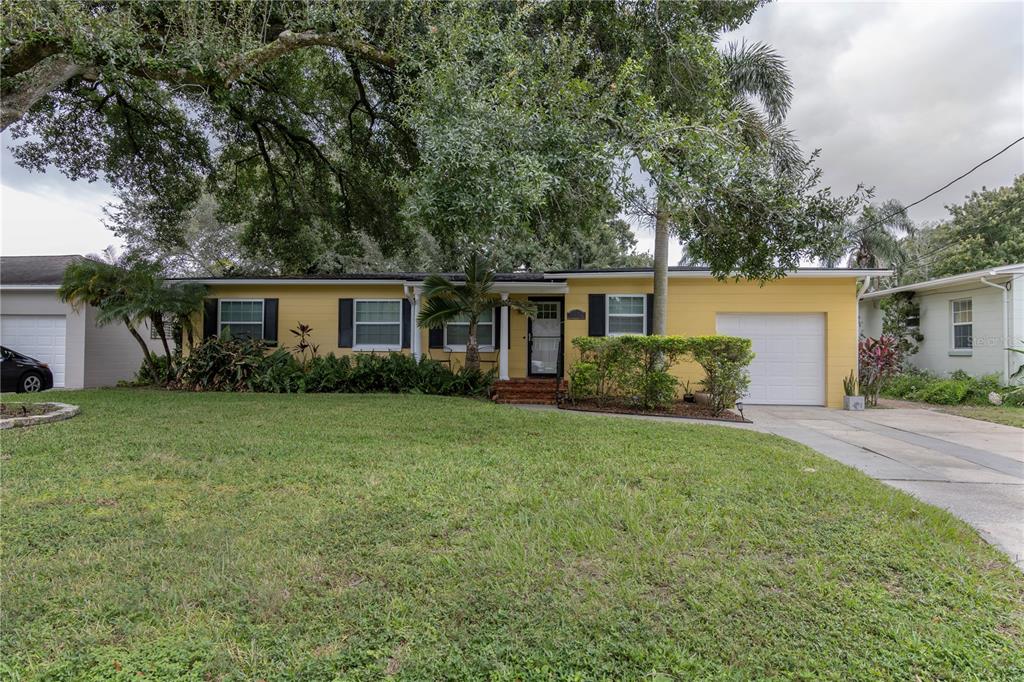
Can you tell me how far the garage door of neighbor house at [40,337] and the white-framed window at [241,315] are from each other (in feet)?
13.5

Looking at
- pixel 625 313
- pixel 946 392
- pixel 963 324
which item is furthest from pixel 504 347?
pixel 963 324

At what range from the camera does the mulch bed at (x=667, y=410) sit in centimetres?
783

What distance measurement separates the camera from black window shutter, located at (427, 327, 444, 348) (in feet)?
37.3

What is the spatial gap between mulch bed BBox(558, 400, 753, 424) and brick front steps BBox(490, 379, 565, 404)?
2.28ft

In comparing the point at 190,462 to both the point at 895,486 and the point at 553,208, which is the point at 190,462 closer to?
the point at 553,208

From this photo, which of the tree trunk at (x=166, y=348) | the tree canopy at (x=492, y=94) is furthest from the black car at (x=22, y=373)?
Answer: the tree canopy at (x=492, y=94)

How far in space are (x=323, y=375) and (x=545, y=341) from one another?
5.03 metres

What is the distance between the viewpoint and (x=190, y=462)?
14.8 ft

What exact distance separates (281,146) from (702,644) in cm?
1227

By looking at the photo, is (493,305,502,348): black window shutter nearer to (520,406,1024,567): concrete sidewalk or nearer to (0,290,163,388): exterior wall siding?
(520,406,1024,567): concrete sidewalk

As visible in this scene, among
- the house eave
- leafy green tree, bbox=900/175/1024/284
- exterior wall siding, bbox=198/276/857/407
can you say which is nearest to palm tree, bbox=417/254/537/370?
exterior wall siding, bbox=198/276/857/407

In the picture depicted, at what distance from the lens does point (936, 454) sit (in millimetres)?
5559

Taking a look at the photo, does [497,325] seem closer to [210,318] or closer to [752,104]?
[210,318]

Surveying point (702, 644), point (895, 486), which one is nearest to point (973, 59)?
point (895, 486)
